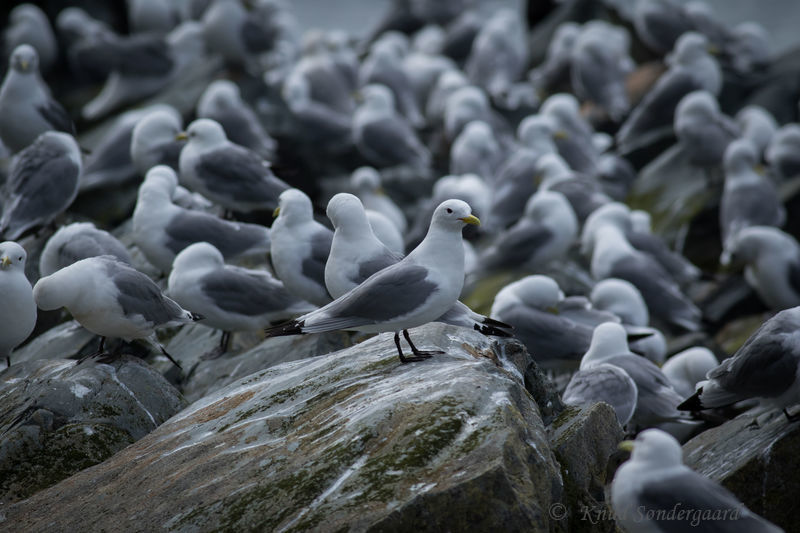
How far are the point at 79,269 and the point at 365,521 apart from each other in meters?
2.85

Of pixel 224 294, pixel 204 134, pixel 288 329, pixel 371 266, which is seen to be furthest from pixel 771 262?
pixel 288 329

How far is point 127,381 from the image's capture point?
18.9 ft

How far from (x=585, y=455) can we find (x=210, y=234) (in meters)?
4.06

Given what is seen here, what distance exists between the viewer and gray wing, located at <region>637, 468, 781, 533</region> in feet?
12.9

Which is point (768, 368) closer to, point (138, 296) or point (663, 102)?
point (138, 296)

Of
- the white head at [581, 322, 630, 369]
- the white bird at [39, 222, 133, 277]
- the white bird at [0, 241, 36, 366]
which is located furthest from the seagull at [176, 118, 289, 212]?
the white head at [581, 322, 630, 369]

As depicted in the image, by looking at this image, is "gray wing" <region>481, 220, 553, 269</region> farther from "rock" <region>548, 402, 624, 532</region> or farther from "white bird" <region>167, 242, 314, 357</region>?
"rock" <region>548, 402, 624, 532</region>

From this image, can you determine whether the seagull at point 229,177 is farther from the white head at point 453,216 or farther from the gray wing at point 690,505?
the gray wing at point 690,505

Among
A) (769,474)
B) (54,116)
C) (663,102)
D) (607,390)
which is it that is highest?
(663,102)

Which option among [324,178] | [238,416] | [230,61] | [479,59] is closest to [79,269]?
[238,416]

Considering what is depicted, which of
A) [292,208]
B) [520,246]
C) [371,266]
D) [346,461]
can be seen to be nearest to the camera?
[346,461]

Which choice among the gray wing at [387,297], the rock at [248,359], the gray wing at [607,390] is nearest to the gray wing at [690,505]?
the gray wing at [387,297]

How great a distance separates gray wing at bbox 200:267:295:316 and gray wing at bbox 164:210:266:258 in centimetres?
78

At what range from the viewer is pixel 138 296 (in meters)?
6.04
